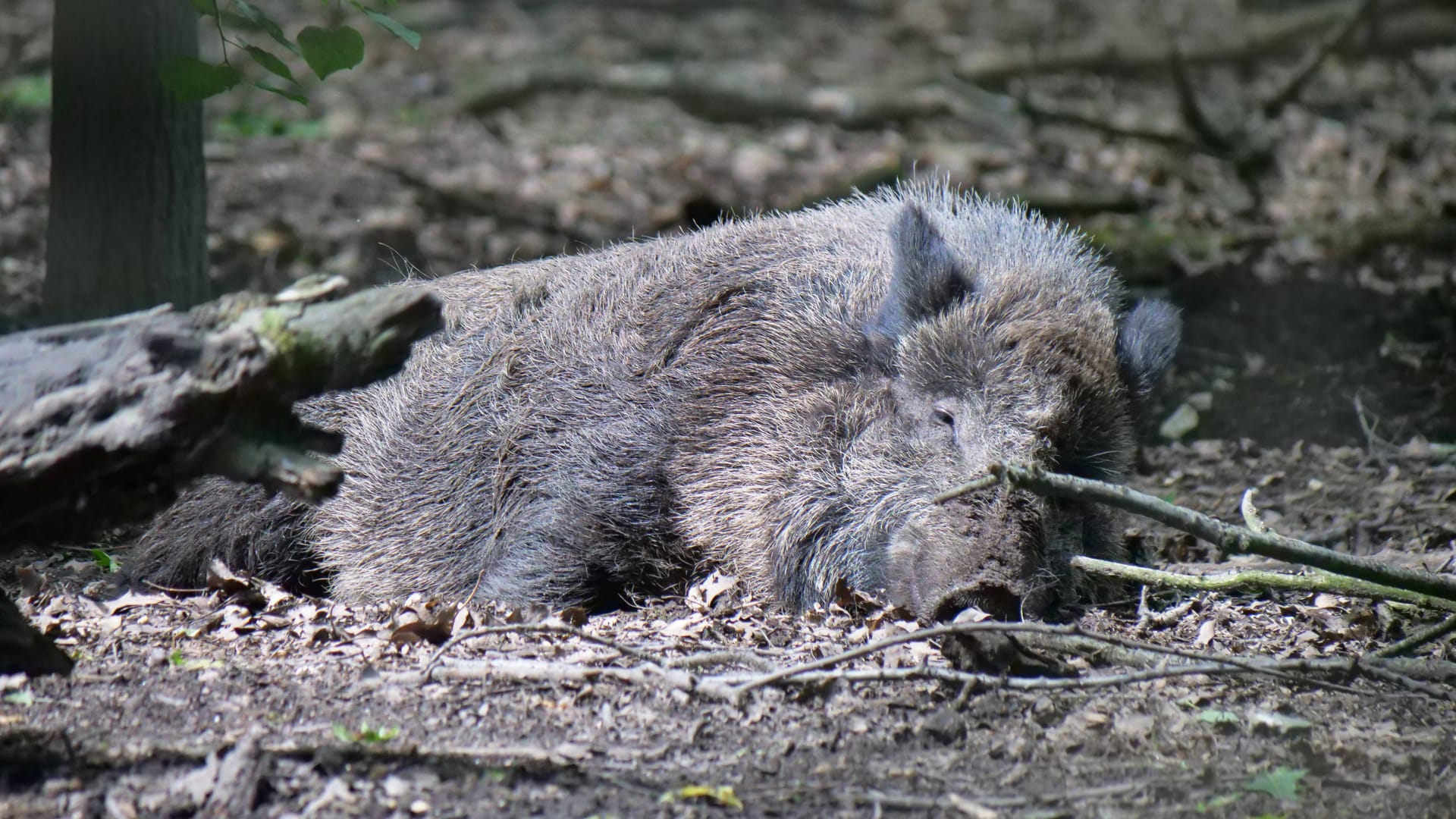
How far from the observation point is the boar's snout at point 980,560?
4.11 metres

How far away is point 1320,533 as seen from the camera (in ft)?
18.2

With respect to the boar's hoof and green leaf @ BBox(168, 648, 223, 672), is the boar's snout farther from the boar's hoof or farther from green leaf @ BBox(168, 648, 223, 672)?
green leaf @ BBox(168, 648, 223, 672)

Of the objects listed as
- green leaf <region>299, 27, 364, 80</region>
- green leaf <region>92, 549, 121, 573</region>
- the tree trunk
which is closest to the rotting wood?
green leaf <region>299, 27, 364, 80</region>

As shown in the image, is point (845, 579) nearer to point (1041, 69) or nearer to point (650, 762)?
point (650, 762)

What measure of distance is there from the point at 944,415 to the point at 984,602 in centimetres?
88

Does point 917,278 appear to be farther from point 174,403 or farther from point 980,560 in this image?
point 174,403

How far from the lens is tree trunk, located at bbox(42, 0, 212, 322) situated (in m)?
5.47

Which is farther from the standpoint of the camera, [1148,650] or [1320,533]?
[1320,533]

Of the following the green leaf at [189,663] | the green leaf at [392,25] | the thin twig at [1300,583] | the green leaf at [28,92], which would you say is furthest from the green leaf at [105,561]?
the green leaf at [28,92]

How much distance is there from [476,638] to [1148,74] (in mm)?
12402

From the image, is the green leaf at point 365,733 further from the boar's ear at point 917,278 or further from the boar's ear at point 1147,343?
the boar's ear at point 1147,343

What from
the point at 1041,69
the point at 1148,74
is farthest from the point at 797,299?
the point at 1148,74

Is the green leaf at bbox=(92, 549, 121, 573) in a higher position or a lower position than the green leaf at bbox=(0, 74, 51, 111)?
lower

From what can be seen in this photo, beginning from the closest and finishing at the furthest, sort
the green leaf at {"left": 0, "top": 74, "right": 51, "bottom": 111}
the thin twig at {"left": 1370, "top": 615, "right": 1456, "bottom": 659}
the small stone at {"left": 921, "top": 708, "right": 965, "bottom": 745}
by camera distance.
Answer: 1. the small stone at {"left": 921, "top": 708, "right": 965, "bottom": 745}
2. the thin twig at {"left": 1370, "top": 615, "right": 1456, "bottom": 659}
3. the green leaf at {"left": 0, "top": 74, "right": 51, "bottom": 111}
